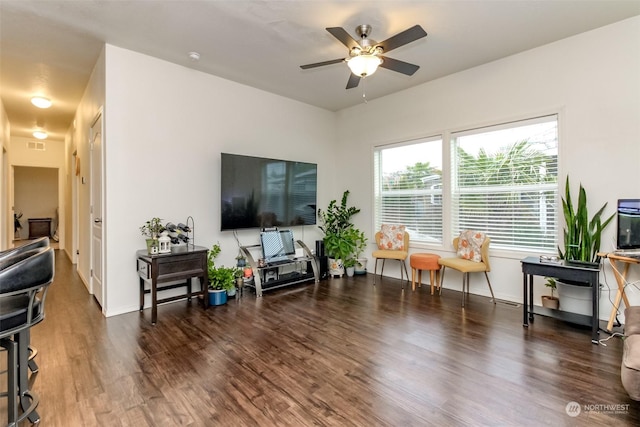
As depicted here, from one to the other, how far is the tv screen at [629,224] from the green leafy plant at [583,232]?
0.56ft

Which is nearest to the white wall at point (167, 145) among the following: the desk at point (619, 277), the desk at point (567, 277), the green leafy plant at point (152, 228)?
the green leafy plant at point (152, 228)

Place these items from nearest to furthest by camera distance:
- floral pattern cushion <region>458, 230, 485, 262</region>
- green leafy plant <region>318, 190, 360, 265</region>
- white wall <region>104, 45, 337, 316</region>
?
white wall <region>104, 45, 337, 316</region>, floral pattern cushion <region>458, 230, 485, 262</region>, green leafy plant <region>318, 190, 360, 265</region>

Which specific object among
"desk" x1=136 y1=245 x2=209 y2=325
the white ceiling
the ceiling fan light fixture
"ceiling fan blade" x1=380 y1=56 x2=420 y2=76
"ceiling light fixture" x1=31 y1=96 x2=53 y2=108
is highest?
the white ceiling

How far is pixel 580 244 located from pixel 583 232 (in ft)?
0.40

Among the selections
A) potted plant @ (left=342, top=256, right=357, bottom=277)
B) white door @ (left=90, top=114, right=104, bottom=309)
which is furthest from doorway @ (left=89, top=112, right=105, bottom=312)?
potted plant @ (left=342, top=256, right=357, bottom=277)

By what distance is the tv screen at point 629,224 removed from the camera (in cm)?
278

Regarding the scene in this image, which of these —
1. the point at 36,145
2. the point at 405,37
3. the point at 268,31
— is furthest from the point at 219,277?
the point at 36,145

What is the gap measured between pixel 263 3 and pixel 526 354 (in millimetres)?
3623

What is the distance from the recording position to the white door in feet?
11.7

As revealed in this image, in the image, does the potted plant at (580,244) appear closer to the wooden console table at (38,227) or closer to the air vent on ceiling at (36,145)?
the air vent on ceiling at (36,145)

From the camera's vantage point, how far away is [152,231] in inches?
133

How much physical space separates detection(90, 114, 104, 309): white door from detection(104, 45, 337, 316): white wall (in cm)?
33

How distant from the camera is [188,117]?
3.91 meters

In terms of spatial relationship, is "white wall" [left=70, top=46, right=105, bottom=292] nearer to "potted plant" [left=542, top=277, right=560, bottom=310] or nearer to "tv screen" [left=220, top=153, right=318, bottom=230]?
"tv screen" [left=220, top=153, right=318, bottom=230]
